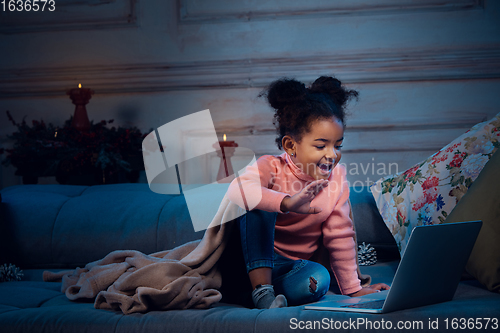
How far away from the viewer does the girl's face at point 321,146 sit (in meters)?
1.16

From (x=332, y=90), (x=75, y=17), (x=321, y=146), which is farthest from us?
(x=75, y=17)

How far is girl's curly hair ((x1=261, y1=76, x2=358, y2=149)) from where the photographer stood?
1.19 m

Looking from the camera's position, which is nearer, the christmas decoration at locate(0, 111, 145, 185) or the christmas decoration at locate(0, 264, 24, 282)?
the christmas decoration at locate(0, 264, 24, 282)

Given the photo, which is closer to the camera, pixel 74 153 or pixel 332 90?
pixel 332 90

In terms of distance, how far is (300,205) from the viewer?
1012 mm

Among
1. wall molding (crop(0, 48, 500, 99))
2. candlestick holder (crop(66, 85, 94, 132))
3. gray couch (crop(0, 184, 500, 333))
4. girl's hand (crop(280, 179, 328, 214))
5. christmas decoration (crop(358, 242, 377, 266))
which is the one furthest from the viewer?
wall molding (crop(0, 48, 500, 99))

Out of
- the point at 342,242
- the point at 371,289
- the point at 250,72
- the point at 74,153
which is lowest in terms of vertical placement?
the point at 371,289

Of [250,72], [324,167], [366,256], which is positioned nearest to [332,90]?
[324,167]

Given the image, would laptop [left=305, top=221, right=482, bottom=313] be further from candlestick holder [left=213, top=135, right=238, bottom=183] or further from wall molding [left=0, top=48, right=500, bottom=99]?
wall molding [left=0, top=48, right=500, bottom=99]

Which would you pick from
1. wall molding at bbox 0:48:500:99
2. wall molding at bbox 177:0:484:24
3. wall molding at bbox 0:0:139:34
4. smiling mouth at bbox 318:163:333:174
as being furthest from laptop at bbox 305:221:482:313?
wall molding at bbox 0:0:139:34

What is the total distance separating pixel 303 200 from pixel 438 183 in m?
0.46

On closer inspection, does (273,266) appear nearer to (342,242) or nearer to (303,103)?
(342,242)

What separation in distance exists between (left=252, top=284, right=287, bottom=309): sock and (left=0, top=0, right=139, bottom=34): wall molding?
71.8 inches

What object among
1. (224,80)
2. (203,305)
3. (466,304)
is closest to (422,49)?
(224,80)
